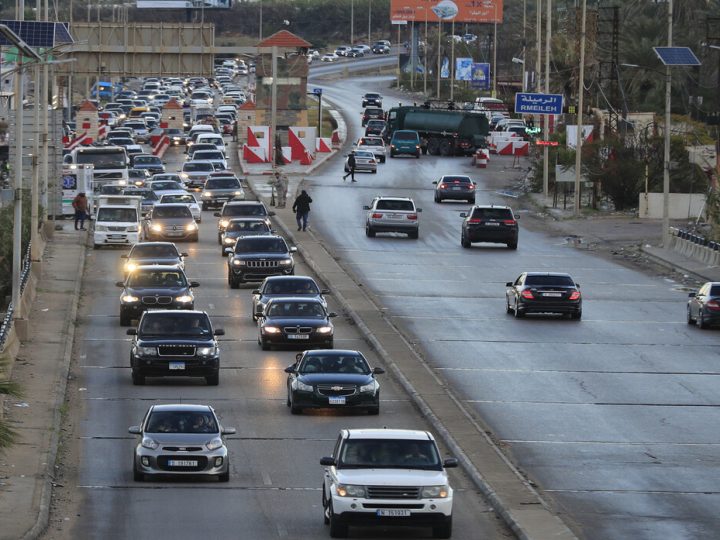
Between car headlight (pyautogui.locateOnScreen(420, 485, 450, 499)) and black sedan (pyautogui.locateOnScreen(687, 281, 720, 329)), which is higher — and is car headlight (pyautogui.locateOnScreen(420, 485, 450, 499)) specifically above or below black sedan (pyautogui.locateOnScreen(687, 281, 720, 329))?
above

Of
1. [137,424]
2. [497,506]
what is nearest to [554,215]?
[137,424]

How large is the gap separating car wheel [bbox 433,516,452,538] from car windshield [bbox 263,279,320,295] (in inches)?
896

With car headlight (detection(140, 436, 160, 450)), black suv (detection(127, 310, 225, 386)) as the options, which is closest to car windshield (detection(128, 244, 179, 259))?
black suv (detection(127, 310, 225, 386))

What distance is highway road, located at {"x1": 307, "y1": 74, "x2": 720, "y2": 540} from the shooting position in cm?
2625

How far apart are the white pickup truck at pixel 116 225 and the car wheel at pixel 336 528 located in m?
41.9

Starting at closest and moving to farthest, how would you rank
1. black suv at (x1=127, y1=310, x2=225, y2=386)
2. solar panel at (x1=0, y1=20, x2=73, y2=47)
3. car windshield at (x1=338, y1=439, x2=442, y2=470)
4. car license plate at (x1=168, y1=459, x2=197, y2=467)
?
car windshield at (x1=338, y1=439, x2=442, y2=470) < car license plate at (x1=168, y1=459, x2=197, y2=467) < black suv at (x1=127, y1=310, x2=225, y2=386) < solar panel at (x1=0, y1=20, x2=73, y2=47)

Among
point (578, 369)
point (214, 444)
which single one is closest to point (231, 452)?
point (214, 444)

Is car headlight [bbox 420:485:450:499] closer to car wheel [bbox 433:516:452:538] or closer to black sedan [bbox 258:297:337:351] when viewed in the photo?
car wheel [bbox 433:516:452:538]

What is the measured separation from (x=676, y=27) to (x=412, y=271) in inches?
2903

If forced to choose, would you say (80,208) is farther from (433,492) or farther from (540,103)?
(433,492)

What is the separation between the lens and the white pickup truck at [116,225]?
63.1 metres

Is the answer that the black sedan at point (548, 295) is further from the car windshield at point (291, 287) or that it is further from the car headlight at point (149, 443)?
the car headlight at point (149, 443)

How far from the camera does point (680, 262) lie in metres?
60.8

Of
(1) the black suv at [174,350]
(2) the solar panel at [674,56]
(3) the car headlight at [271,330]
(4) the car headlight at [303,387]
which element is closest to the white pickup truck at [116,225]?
(2) the solar panel at [674,56]
